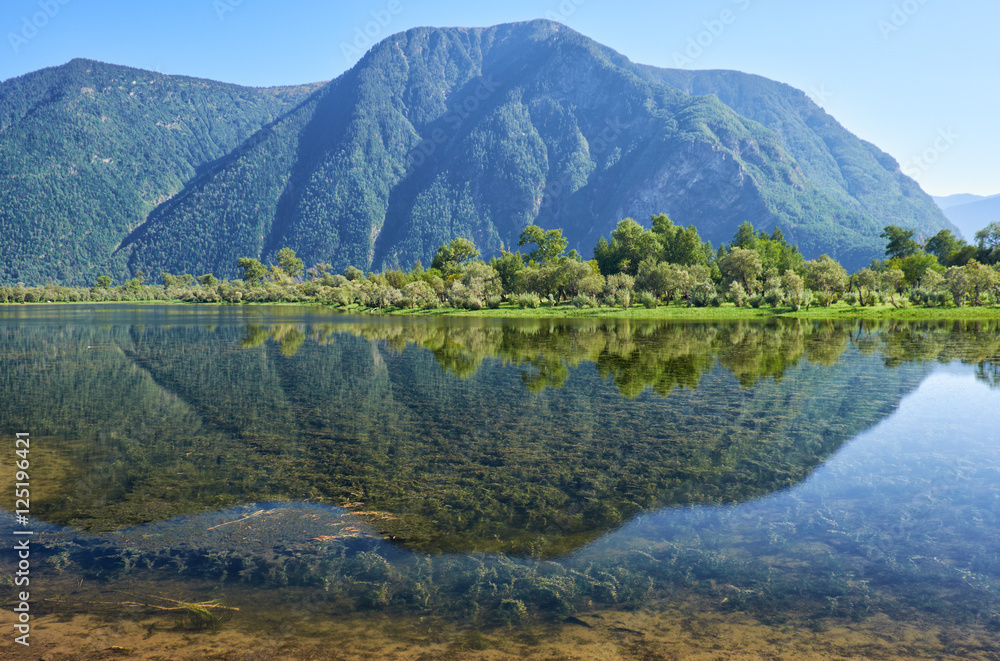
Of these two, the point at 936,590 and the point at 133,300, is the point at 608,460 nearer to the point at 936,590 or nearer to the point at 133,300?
the point at 936,590

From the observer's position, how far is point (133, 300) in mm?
199125

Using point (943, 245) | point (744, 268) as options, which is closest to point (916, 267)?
point (943, 245)

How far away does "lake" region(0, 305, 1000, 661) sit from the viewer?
22.8 feet

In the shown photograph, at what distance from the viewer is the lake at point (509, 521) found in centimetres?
694

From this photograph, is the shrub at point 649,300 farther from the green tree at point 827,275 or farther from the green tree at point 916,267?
the green tree at point 916,267

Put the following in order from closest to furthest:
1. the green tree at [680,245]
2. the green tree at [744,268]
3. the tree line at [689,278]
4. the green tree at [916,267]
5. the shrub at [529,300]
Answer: the tree line at [689,278], the green tree at [744,268], the shrub at [529,300], the green tree at [916,267], the green tree at [680,245]

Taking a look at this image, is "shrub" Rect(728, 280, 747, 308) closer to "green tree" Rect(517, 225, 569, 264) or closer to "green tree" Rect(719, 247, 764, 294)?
"green tree" Rect(719, 247, 764, 294)

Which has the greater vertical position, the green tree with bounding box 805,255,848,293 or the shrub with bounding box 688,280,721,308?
the green tree with bounding box 805,255,848,293

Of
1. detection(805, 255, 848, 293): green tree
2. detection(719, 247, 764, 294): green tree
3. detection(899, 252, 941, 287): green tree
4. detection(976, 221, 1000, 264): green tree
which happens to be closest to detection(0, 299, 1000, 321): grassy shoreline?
detection(805, 255, 848, 293): green tree

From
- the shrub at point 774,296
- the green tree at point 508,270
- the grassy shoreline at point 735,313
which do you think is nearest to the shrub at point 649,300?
the grassy shoreline at point 735,313

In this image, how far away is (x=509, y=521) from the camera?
10.3m

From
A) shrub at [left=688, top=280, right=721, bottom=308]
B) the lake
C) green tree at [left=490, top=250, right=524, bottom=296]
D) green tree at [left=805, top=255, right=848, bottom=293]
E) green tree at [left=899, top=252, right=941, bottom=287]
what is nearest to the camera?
the lake

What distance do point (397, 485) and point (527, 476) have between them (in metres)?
3.06

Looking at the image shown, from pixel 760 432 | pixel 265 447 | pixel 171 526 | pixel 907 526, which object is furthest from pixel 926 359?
pixel 171 526
